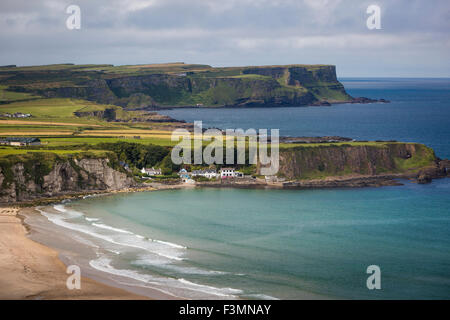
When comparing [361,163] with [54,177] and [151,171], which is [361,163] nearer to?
[151,171]

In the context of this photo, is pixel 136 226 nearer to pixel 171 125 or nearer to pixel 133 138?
pixel 133 138

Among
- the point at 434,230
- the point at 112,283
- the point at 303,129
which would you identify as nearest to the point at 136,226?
the point at 112,283

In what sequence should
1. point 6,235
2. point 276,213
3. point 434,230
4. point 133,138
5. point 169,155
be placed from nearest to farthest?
point 6,235 < point 434,230 < point 276,213 < point 169,155 < point 133,138

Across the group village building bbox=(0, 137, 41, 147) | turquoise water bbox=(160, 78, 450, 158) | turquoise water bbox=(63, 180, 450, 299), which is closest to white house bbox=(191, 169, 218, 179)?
turquoise water bbox=(63, 180, 450, 299)

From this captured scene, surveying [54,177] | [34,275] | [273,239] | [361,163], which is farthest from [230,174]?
[34,275]

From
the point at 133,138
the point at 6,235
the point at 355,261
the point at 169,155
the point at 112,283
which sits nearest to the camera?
the point at 112,283

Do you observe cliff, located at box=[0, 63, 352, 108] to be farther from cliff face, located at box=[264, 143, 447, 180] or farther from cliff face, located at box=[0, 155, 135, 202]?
cliff face, located at box=[0, 155, 135, 202]
